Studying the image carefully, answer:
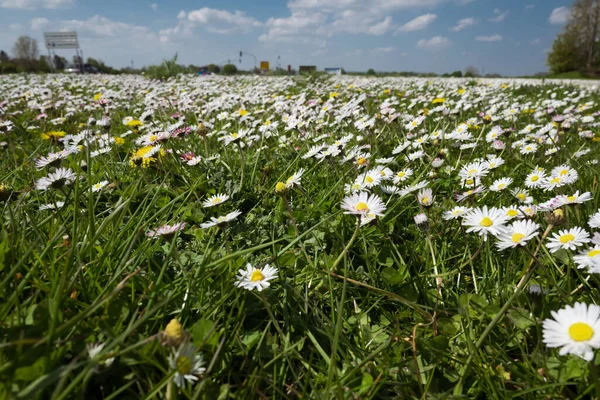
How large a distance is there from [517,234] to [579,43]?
48.1m

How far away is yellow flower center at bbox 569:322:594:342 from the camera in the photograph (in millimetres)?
673

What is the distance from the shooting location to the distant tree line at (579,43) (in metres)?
36.8

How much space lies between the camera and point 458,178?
80.8 inches

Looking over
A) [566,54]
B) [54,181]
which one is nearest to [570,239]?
[54,181]

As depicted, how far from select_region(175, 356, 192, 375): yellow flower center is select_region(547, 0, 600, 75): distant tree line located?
46066mm

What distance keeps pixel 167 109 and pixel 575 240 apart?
4121mm

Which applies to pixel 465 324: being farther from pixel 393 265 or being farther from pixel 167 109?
pixel 167 109

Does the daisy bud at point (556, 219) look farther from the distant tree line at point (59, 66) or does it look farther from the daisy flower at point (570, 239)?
the distant tree line at point (59, 66)

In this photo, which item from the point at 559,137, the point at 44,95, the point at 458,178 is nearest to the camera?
the point at 458,178

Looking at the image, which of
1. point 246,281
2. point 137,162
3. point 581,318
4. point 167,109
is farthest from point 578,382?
point 167,109

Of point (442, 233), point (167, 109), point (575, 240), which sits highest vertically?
point (167, 109)

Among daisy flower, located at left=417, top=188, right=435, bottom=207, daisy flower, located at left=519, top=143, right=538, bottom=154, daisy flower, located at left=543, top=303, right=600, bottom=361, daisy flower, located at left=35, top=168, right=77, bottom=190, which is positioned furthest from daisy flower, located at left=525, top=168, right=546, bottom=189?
daisy flower, located at left=35, top=168, right=77, bottom=190

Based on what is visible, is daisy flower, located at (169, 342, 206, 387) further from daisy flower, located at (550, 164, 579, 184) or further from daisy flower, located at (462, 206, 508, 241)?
daisy flower, located at (550, 164, 579, 184)

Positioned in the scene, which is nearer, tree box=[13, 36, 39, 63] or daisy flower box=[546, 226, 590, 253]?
daisy flower box=[546, 226, 590, 253]
